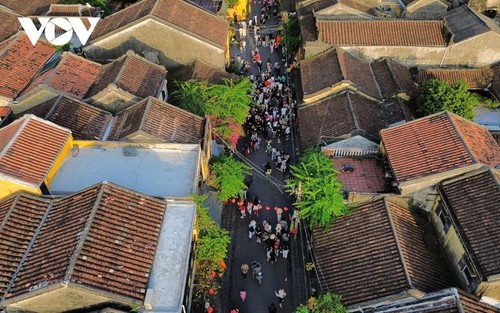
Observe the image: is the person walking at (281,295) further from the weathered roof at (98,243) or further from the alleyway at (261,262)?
the weathered roof at (98,243)

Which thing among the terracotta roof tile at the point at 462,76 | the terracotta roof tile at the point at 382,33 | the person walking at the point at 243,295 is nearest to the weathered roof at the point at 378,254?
the person walking at the point at 243,295

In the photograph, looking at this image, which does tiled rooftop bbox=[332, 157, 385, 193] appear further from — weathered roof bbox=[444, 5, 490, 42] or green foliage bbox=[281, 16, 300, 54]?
green foliage bbox=[281, 16, 300, 54]

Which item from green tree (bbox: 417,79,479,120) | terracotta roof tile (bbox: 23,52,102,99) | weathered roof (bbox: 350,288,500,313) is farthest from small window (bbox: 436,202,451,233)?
terracotta roof tile (bbox: 23,52,102,99)

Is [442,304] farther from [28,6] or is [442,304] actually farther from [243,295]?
[28,6]

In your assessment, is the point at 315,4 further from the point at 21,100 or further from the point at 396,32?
the point at 21,100

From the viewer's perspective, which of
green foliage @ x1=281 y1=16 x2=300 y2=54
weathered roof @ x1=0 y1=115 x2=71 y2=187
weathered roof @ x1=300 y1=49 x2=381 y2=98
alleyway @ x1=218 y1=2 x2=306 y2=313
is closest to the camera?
weathered roof @ x1=0 y1=115 x2=71 y2=187

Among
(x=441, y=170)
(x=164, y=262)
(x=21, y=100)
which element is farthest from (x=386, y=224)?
(x=21, y=100)
